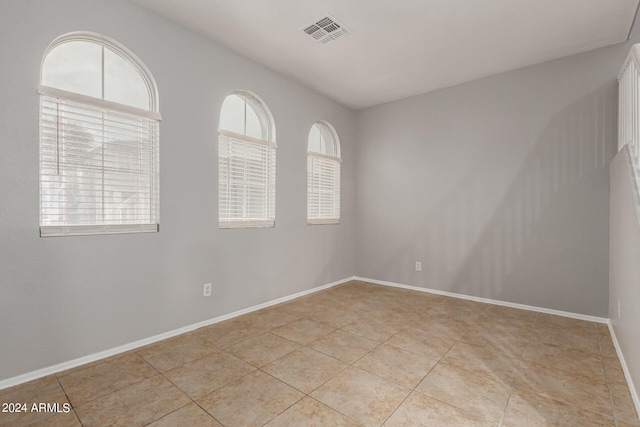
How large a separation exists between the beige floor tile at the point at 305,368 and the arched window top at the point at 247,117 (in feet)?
7.51

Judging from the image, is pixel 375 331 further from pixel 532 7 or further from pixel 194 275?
pixel 532 7

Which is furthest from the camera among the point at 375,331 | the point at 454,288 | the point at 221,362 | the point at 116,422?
the point at 454,288

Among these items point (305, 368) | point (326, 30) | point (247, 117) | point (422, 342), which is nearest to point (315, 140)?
point (247, 117)

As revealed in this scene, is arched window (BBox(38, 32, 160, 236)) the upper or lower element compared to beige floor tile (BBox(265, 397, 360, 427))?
upper

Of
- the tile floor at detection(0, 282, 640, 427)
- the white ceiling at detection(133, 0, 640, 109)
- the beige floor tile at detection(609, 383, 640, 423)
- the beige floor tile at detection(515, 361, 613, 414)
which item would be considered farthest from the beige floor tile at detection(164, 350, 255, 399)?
the white ceiling at detection(133, 0, 640, 109)

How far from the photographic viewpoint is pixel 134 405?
5.65 feet

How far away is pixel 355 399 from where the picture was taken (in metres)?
1.80

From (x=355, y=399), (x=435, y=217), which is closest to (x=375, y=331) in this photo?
(x=355, y=399)

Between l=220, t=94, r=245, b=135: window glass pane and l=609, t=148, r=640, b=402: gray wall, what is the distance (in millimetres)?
3282

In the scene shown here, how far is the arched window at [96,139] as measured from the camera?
2105 mm

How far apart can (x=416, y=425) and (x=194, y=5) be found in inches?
129

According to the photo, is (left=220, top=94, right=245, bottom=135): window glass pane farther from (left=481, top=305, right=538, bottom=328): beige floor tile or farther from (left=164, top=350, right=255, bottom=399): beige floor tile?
(left=481, top=305, right=538, bottom=328): beige floor tile

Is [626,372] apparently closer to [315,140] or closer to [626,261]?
[626,261]

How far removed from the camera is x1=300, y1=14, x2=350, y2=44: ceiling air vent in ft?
8.77
